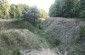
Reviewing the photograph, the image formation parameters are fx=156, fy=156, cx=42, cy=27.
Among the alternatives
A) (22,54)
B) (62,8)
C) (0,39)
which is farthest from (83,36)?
(62,8)

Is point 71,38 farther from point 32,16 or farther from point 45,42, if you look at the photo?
point 32,16

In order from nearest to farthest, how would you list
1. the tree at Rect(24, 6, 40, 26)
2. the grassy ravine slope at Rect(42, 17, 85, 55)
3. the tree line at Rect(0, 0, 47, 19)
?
the grassy ravine slope at Rect(42, 17, 85, 55)
the tree at Rect(24, 6, 40, 26)
the tree line at Rect(0, 0, 47, 19)

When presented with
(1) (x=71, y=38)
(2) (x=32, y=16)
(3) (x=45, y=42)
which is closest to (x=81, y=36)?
(1) (x=71, y=38)

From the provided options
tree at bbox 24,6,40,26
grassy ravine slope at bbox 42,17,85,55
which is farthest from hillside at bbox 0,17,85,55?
tree at bbox 24,6,40,26

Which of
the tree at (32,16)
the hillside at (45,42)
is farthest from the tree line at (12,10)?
the hillside at (45,42)

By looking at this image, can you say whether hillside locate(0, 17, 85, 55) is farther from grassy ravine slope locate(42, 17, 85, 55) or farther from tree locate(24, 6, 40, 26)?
tree locate(24, 6, 40, 26)

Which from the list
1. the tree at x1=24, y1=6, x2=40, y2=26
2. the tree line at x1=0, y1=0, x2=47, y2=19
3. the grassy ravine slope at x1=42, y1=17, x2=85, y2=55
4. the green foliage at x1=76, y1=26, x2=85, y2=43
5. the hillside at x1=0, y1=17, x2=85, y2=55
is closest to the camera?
the hillside at x1=0, y1=17, x2=85, y2=55

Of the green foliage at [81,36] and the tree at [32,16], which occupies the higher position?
the tree at [32,16]

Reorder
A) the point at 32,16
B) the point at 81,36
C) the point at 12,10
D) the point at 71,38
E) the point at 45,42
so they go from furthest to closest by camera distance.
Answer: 1. the point at 12,10
2. the point at 32,16
3. the point at 71,38
4. the point at 45,42
5. the point at 81,36

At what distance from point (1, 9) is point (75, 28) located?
18.0m

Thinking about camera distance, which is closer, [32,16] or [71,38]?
[71,38]

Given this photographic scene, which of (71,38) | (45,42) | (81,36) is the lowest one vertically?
(45,42)

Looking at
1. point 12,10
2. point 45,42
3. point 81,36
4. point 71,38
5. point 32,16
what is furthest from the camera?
point 12,10

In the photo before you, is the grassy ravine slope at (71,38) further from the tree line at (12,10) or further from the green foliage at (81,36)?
the tree line at (12,10)
